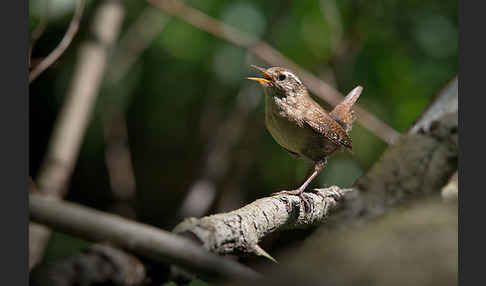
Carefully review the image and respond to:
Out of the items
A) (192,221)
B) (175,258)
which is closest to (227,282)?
(175,258)

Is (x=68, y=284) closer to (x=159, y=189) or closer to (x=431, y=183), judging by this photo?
(x=431, y=183)

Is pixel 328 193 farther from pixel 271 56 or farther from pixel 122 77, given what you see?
pixel 122 77

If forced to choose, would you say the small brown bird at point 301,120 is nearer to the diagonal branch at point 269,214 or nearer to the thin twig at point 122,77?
the diagonal branch at point 269,214

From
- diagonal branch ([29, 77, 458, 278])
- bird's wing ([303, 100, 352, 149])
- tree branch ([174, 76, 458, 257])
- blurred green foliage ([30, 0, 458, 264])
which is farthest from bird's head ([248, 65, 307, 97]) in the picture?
tree branch ([174, 76, 458, 257])

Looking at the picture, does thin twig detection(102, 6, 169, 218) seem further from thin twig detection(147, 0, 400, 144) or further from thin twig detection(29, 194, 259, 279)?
thin twig detection(29, 194, 259, 279)

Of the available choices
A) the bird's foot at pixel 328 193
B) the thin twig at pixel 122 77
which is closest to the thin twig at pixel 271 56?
the bird's foot at pixel 328 193
